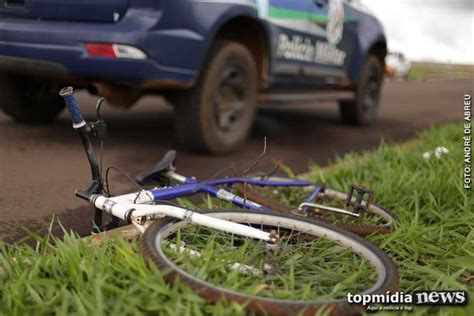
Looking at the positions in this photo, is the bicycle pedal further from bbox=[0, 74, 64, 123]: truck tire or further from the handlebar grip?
bbox=[0, 74, 64, 123]: truck tire

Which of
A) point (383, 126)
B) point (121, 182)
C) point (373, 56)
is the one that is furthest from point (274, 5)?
point (383, 126)

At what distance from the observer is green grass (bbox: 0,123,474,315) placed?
1.78 m

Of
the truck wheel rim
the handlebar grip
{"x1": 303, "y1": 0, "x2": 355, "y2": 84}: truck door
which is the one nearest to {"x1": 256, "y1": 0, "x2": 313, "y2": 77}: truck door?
{"x1": 303, "y1": 0, "x2": 355, "y2": 84}: truck door

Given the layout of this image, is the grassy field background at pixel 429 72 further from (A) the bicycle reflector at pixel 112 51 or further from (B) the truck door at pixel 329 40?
(A) the bicycle reflector at pixel 112 51

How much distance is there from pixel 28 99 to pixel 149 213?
10.9 ft

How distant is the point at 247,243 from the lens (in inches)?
87.7

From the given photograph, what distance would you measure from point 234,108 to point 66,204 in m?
1.84

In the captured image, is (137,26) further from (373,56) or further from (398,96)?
(398,96)

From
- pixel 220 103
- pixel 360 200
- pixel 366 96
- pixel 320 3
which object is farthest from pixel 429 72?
pixel 360 200

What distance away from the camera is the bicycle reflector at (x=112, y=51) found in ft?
12.3

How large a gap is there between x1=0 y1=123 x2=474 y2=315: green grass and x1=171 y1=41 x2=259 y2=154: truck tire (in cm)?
122

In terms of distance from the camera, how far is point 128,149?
4.60 metres

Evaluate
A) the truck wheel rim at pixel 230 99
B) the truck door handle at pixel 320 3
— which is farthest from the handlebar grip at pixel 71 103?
the truck door handle at pixel 320 3

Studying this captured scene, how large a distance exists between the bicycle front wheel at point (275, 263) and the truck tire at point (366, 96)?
459cm
